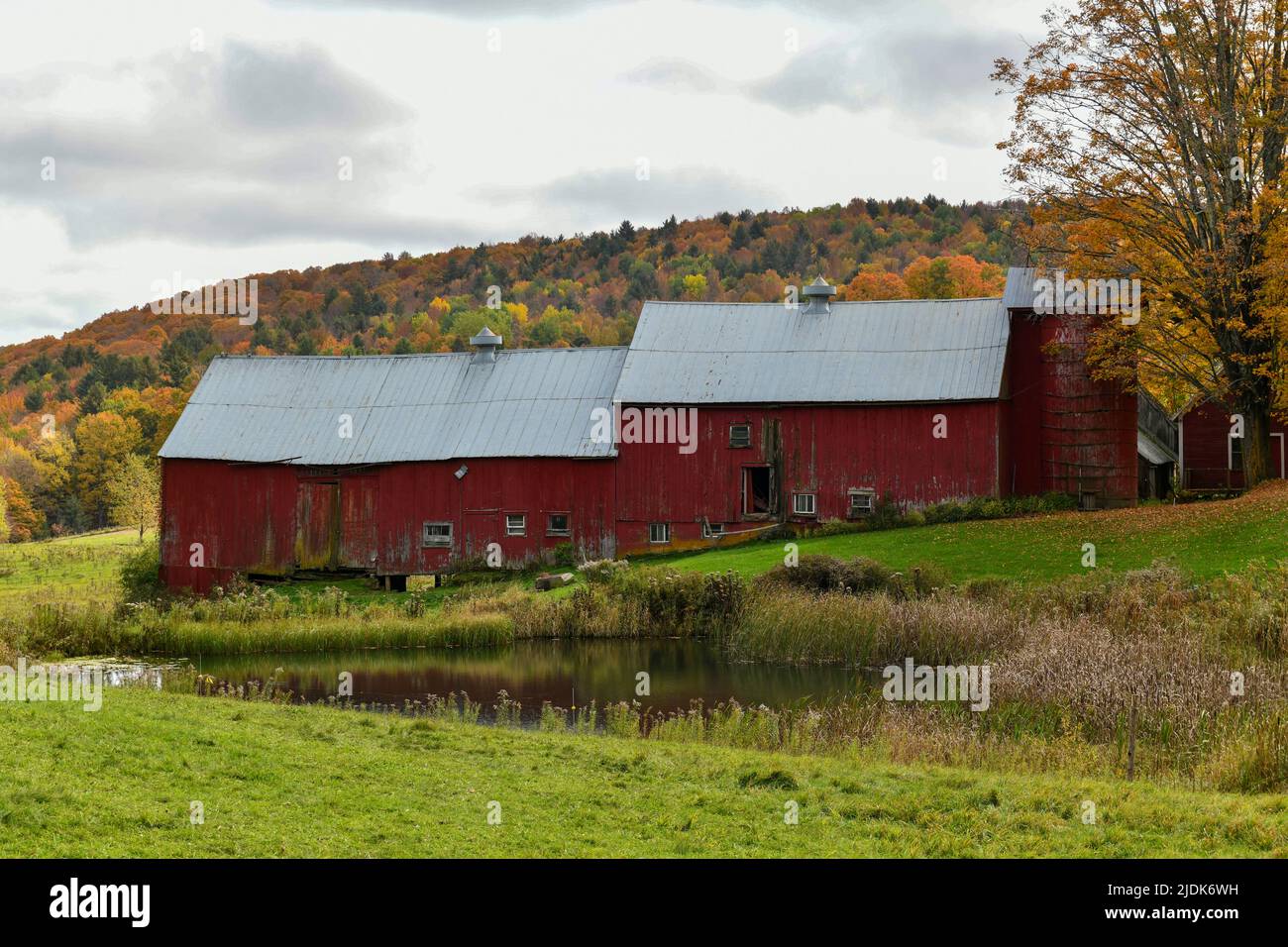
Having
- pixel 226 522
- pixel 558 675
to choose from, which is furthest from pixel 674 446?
pixel 558 675

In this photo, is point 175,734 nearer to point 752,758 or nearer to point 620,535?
point 752,758

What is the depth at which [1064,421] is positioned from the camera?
37.4 meters

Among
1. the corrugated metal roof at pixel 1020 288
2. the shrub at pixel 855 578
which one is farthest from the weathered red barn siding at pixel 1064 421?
the shrub at pixel 855 578

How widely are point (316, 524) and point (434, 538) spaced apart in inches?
140

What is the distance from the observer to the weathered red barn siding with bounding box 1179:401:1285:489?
4669 centimetres

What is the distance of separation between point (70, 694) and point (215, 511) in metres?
24.7

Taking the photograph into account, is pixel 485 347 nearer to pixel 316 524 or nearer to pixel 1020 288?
pixel 316 524

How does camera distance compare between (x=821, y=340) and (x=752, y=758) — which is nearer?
(x=752, y=758)

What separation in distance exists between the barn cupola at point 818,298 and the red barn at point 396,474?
5836 mm

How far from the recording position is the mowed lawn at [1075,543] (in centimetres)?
2731

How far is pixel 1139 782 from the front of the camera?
13258 millimetres

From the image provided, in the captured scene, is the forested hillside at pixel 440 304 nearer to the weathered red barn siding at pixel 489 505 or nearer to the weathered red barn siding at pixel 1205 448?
the weathered red barn siding at pixel 1205 448

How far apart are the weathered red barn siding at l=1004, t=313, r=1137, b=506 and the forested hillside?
91.1ft
